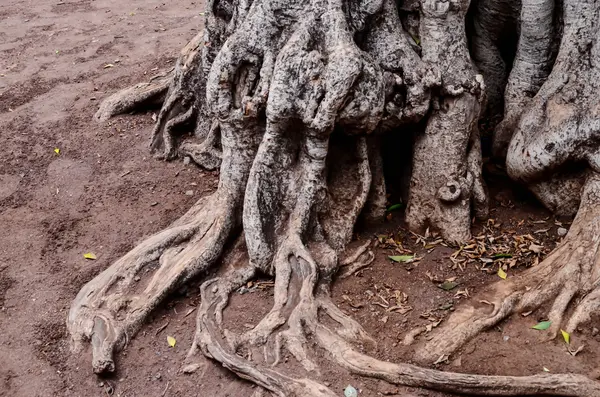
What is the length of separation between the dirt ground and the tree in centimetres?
10

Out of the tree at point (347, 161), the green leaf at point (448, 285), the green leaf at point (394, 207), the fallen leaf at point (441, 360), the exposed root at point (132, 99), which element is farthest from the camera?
the exposed root at point (132, 99)

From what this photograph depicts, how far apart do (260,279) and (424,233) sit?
3.47 ft

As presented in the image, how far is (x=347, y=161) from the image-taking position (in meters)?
4.08

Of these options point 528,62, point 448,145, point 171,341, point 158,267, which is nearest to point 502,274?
point 448,145

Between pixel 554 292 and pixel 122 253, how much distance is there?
2539mm

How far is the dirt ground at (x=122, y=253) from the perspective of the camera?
335cm

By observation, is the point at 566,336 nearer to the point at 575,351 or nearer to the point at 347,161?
the point at 575,351

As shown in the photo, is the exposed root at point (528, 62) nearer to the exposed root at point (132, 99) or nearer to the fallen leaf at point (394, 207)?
the fallen leaf at point (394, 207)

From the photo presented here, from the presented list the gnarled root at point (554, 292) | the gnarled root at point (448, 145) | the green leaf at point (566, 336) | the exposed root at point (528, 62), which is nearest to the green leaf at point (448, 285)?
the gnarled root at point (554, 292)

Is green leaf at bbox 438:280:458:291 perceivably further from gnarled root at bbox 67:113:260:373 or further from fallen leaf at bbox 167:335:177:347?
fallen leaf at bbox 167:335:177:347

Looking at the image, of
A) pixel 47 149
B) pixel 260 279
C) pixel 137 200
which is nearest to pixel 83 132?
pixel 47 149

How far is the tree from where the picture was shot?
351 cm

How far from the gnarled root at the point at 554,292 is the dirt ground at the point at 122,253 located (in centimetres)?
7

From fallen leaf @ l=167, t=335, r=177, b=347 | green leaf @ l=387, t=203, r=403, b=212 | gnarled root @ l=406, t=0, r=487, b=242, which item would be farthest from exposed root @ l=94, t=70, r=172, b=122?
fallen leaf @ l=167, t=335, r=177, b=347
